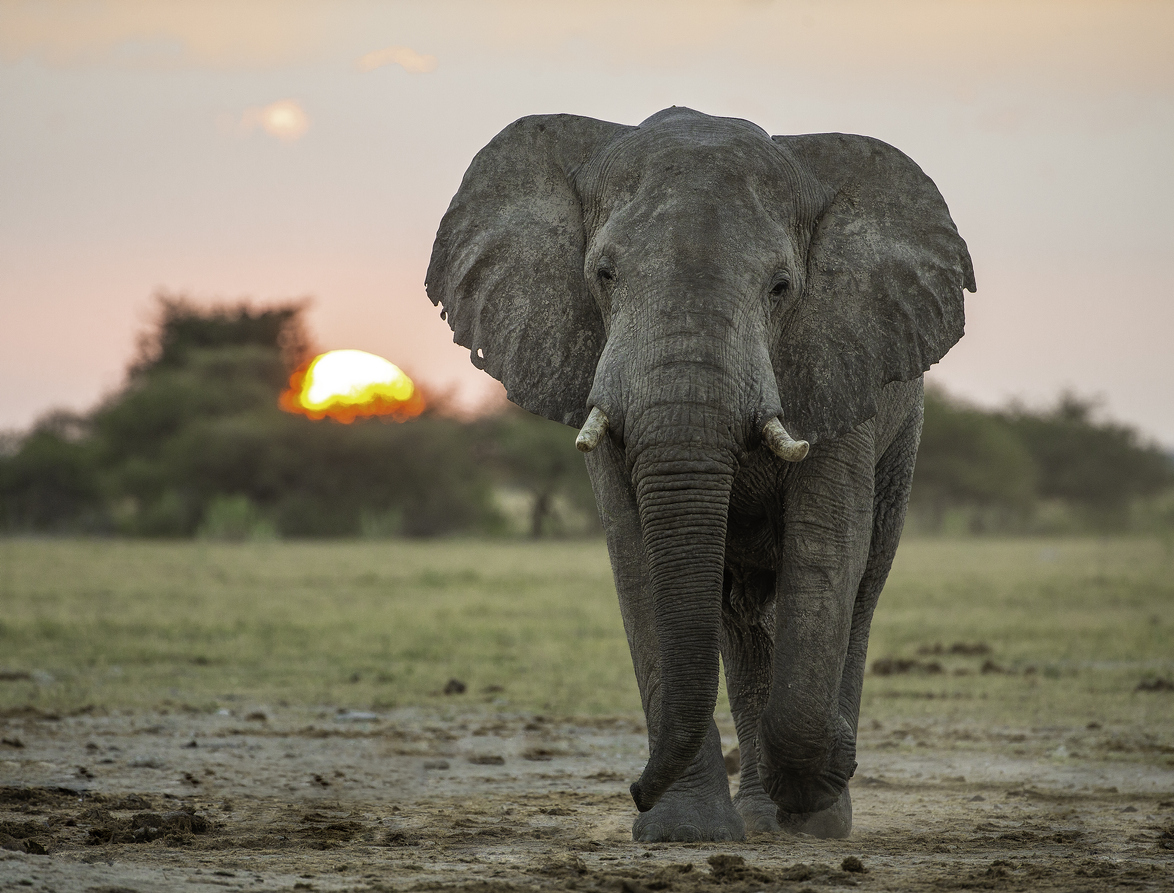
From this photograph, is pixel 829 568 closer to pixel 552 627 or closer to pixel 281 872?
pixel 281 872

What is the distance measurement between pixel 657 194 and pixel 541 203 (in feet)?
2.38

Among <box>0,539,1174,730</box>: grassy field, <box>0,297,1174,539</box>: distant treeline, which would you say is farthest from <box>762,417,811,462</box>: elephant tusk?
<box>0,297,1174,539</box>: distant treeline

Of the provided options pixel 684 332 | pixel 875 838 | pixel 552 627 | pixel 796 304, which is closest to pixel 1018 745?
pixel 875 838

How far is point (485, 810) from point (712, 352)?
2.38 meters

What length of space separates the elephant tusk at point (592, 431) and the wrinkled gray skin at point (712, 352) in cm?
8

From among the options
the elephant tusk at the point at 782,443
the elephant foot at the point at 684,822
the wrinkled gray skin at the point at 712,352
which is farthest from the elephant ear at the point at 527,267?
the elephant foot at the point at 684,822

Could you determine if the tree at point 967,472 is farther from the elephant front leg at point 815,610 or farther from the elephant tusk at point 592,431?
the elephant tusk at point 592,431

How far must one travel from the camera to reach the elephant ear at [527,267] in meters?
5.32

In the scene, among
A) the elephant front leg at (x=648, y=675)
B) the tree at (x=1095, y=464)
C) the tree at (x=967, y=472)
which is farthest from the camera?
the tree at (x=1095, y=464)

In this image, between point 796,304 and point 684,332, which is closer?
point 684,332

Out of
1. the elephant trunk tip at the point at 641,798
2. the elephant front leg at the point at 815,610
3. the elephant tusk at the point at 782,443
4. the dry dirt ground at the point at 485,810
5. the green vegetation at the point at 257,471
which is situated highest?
the green vegetation at the point at 257,471

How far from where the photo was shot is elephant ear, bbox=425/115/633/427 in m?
→ 5.32

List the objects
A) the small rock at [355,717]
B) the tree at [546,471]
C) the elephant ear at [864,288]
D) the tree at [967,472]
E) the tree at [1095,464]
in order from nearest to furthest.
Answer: the elephant ear at [864,288], the small rock at [355,717], the tree at [546,471], the tree at [967,472], the tree at [1095,464]

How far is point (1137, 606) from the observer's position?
17062mm
